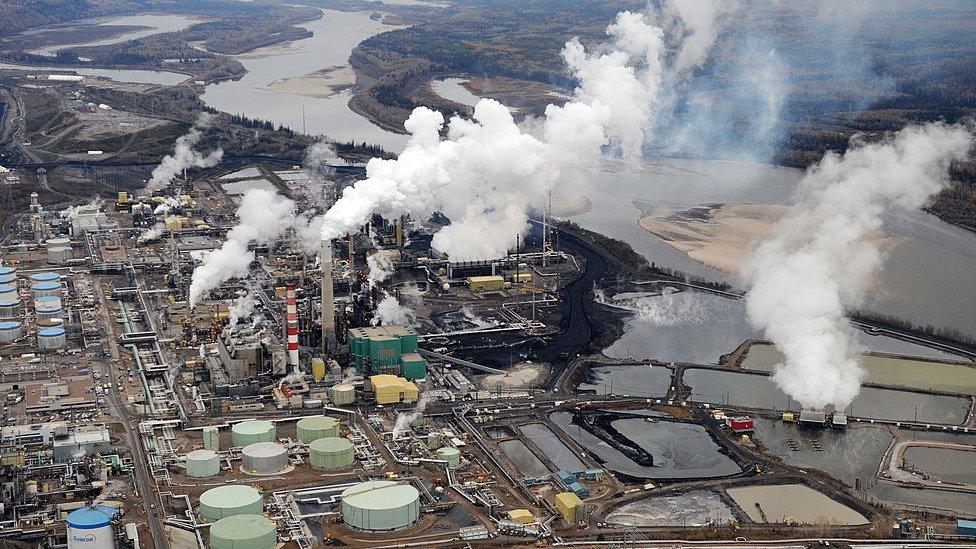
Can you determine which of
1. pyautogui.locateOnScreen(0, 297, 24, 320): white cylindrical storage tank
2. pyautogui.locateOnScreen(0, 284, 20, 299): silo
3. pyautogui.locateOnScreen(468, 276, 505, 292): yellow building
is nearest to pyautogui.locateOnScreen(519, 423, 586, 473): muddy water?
pyautogui.locateOnScreen(468, 276, 505, 292): yellow building

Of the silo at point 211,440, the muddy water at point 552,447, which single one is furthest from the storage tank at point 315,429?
the muddy water at point 552,447

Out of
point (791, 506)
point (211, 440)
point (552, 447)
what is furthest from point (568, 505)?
point (211, 440)

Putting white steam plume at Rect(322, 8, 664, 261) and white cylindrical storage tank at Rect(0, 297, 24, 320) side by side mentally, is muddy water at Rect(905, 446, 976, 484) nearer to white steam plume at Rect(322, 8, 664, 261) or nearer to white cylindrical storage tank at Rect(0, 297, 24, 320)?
white steam plume at Rect(322, 8, 664, 261)

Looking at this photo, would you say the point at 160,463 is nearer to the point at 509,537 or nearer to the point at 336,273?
the point at 509,537

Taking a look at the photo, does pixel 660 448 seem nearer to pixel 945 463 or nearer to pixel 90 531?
pixel 945 463

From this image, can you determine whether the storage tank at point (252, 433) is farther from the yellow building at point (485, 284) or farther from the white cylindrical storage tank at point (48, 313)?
the yellow building at point (485, 284)

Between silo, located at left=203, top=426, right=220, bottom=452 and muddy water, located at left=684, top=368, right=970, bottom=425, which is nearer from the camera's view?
silo, located at left=203, top=426, right=220, bottom=452
